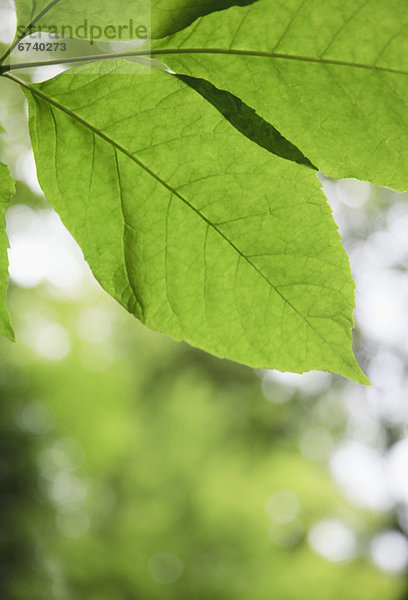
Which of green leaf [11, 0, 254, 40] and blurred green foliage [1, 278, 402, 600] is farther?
blurred green foliage [1, 278, 402, 600]

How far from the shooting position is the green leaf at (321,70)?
1.11 feet

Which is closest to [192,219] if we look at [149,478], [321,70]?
[321,70]

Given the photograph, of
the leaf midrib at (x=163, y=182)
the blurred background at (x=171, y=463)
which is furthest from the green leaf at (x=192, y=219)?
the blurred background at (x=171, y=463)

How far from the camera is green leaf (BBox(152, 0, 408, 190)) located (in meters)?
0.34

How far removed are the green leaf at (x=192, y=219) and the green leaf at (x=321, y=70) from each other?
0.11ft

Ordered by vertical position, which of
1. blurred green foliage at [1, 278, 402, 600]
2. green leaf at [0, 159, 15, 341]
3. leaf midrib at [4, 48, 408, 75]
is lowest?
blurred green foliage at [1, 278, 402, 600]

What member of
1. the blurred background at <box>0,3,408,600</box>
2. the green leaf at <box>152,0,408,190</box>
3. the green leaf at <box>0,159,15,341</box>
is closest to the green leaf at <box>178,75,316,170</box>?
the green leaf at <box>152,0,408,190</box>

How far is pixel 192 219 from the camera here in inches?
17.6

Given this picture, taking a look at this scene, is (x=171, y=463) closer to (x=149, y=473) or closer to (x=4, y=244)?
(x=149, y=473)

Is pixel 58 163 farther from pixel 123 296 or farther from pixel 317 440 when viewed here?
pixel 317 440

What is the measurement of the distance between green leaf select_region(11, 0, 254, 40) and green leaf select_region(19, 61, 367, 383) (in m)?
0.03

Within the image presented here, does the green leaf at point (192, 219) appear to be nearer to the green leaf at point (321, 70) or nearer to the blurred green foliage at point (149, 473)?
the green leaf at point (321, 70)

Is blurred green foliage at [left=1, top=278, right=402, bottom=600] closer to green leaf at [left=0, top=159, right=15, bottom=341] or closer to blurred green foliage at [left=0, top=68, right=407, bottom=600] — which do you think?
blurred green foliage at [left=0, top=68, right=407, bottom=600]

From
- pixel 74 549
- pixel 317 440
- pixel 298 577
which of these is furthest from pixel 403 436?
pixel 74 549
